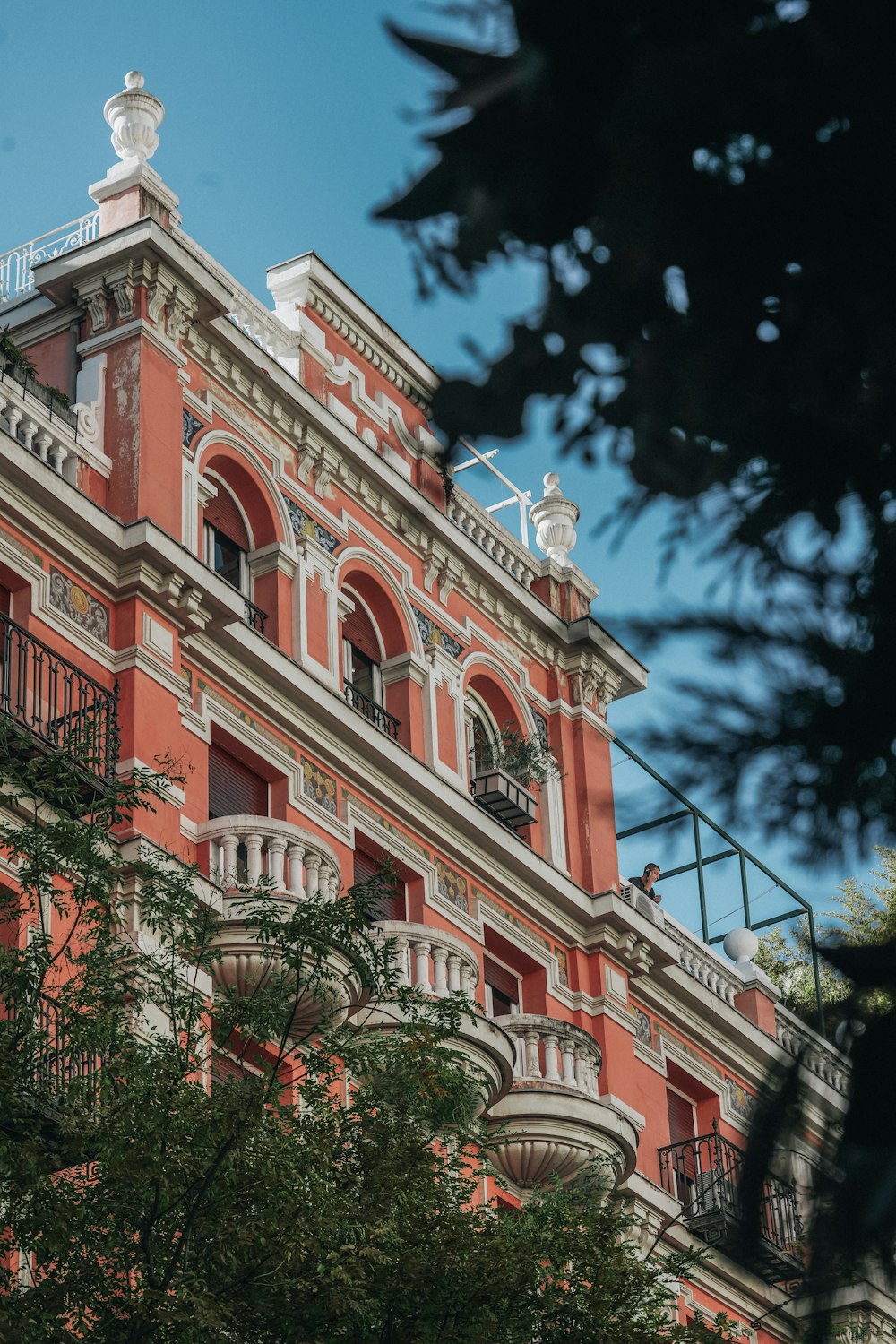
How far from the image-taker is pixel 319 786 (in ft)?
81.1

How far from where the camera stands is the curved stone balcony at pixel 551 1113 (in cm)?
2508

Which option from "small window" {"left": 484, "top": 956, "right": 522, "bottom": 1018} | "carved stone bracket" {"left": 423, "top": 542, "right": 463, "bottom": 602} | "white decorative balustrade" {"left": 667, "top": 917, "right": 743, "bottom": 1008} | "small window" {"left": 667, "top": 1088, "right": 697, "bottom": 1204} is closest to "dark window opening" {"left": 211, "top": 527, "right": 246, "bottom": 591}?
"carved stone bracket" {"left": 423, "top": 542, "right": 463, "bottom": 602}

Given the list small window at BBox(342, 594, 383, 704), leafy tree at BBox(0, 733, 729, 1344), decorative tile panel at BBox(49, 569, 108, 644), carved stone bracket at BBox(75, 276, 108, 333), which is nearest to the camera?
leafy tree at BBox(0, 733, 729, 1344)

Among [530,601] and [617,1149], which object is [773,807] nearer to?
[617,1149]

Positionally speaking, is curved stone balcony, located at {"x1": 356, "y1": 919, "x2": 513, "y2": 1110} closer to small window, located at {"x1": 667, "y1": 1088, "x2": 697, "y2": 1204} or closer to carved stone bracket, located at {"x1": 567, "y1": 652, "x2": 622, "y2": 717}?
small window, located at {"x1": 667, "y1": 1088, "x2": 697, "y2": 1204}

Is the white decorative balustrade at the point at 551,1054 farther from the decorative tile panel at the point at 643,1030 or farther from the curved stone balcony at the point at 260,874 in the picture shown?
the curved stone balcony at the point at 260,874

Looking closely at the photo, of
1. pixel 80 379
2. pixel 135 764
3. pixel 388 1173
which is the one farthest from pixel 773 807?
pixel 80 379

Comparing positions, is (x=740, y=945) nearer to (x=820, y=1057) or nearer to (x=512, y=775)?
(x=512, y=775)

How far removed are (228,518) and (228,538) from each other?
216mm

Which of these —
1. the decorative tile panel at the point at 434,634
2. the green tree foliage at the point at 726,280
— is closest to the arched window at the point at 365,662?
the decorative tile panel at the point at 434,634

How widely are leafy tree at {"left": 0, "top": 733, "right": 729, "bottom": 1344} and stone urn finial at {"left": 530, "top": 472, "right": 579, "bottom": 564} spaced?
1364 cm

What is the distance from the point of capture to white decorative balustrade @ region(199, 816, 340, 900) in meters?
22.0

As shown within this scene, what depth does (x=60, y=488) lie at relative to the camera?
2206cm

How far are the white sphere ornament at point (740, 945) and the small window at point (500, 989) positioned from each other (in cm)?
658
